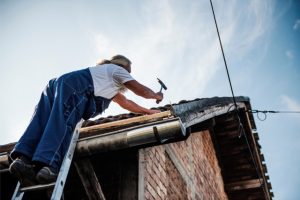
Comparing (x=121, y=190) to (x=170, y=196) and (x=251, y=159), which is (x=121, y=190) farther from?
(x=251, y=159)

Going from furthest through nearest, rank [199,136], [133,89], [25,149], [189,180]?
1. [199,136]
2. [189,180]
3. [133,89]
4. [25,149]

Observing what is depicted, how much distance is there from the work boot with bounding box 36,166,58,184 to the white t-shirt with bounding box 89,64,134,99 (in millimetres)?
983

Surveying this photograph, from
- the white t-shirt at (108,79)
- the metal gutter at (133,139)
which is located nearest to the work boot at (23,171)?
the metal gutter at (133,139)

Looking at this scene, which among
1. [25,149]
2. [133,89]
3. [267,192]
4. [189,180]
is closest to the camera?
[25,149]

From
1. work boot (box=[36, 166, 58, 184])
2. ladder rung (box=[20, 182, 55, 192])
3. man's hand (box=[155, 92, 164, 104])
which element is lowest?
ladder rung (box=[20, 182, 55, 192])

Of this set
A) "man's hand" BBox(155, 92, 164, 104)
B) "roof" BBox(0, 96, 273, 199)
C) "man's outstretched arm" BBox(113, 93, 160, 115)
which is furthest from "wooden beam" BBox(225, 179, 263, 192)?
"man's hand" BBox(155, 92, 164, 104)

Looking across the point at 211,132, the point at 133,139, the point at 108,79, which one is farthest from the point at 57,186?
the point at 211,132

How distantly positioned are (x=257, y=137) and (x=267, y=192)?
1.50 metres

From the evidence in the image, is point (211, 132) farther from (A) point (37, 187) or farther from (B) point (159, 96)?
(A) point (37, 187)

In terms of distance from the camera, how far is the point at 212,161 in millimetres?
7137

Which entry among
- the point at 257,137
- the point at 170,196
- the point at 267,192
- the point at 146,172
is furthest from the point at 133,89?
the point at 267,192

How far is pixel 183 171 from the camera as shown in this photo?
488cm

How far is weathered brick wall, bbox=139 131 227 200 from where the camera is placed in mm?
3563

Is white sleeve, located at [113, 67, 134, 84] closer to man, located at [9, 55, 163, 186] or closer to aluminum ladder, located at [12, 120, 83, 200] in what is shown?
man, located at [9, 55, 163, 186]
